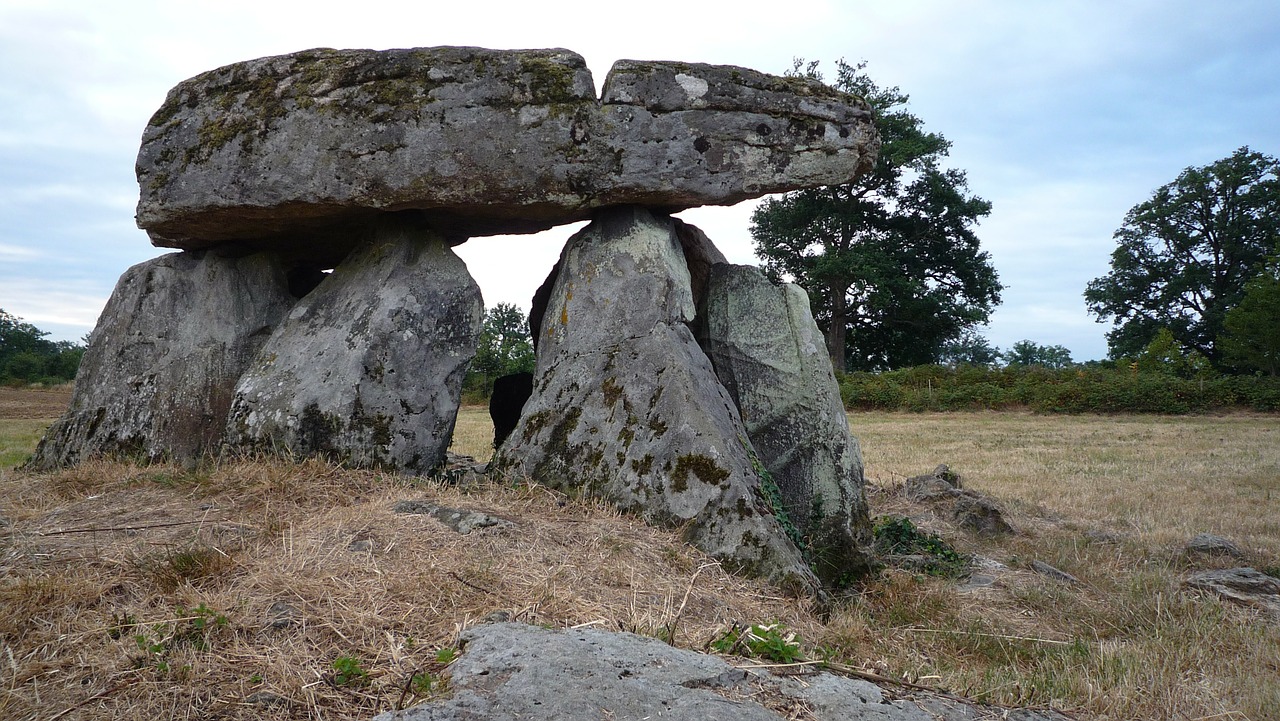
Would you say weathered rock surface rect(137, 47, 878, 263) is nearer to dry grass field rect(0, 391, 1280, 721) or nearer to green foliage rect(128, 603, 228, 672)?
dry grass field rect(0, 391, 1280, 721)

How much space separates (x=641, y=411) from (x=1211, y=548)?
16.9 feet

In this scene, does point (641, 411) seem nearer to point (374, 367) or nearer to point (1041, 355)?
point (374, 367)

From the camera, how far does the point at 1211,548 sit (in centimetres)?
741

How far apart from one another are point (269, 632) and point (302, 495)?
2363 millimetres

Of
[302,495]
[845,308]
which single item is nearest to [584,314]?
[302,495]

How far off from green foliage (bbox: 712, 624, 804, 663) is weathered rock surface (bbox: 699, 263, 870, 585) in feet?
9.45

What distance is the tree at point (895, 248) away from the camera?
3195 centimetres

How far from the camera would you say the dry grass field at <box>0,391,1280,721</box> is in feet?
11.0

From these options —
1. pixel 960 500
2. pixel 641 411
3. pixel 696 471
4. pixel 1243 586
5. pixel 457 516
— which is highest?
pixel 641 411

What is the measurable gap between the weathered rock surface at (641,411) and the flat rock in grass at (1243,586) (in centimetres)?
308

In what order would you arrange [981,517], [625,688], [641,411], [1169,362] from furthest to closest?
1. [1169,362]
2. [981,517]
3. [641,411]
4. [625,688]

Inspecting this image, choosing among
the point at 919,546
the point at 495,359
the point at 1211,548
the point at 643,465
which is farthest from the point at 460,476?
the point at 495,359

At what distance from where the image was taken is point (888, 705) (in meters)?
3.35

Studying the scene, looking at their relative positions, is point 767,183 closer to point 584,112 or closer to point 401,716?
point 584,112
